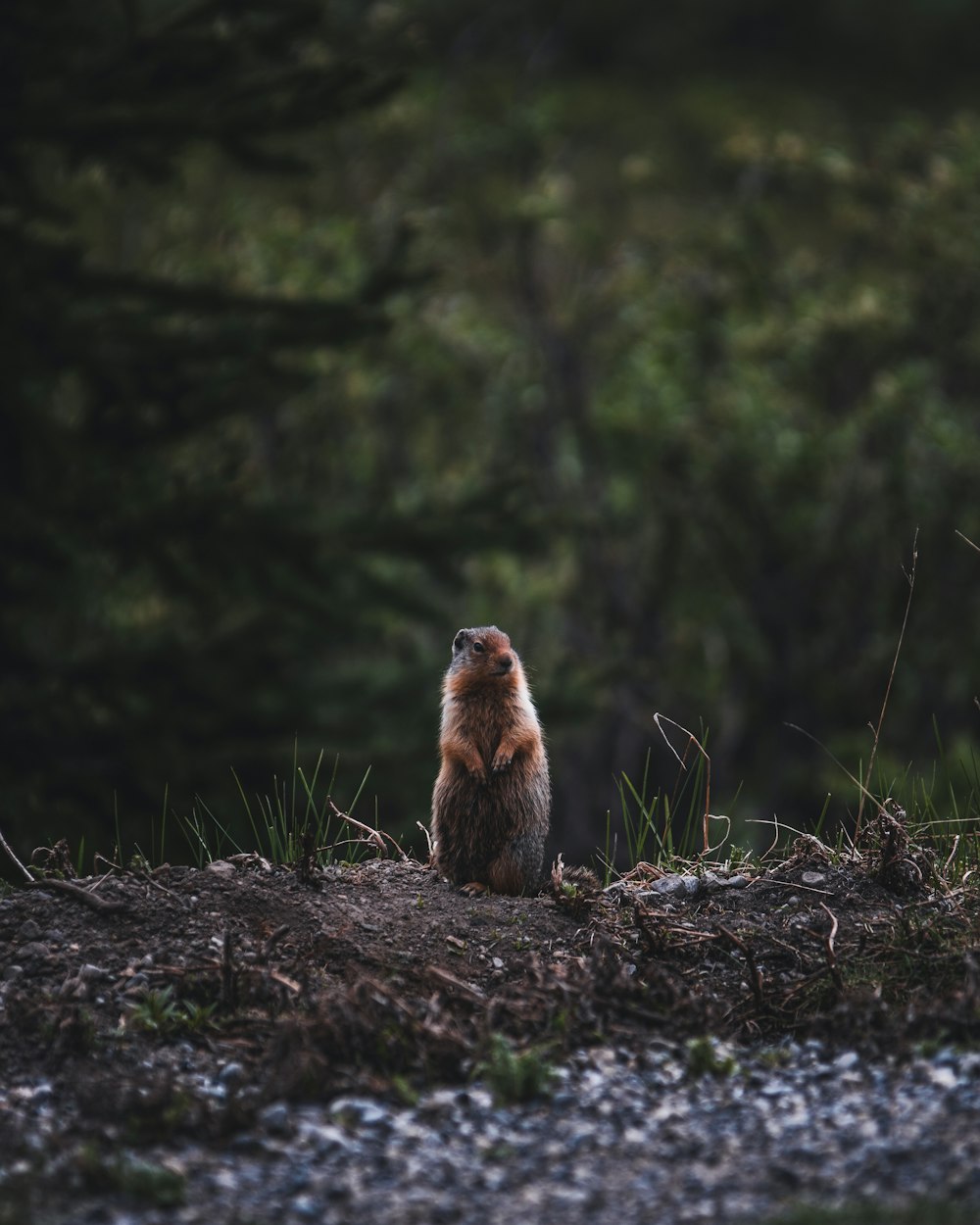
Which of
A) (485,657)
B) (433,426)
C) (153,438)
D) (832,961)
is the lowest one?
(433,426)

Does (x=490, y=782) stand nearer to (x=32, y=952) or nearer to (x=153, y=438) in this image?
(x=32, y=952)

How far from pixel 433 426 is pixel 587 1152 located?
15.5m

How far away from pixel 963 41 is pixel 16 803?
33.2 meters

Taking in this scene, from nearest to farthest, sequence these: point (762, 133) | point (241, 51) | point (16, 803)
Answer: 1. point (16, 803)
2. point (241, 51)
3. point (762, 133)

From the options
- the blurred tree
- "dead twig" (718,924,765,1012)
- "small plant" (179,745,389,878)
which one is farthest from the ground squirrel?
the blurred tree

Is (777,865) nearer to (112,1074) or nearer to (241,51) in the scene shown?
(112,1074)

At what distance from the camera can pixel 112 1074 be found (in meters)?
3.63

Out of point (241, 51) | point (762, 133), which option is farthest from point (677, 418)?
point (241, 51)

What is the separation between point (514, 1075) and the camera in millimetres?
3549

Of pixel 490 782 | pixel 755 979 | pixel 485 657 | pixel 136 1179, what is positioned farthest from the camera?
pixel 485 657

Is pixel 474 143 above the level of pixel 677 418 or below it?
above

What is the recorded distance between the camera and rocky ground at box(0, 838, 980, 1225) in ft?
10.0

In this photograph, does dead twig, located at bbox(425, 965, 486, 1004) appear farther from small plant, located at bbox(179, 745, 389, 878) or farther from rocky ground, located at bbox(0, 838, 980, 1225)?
small plant, located at bbox(179, 745, 389, 878)

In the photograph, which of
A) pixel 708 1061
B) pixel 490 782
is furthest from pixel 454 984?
pixel 490 782
